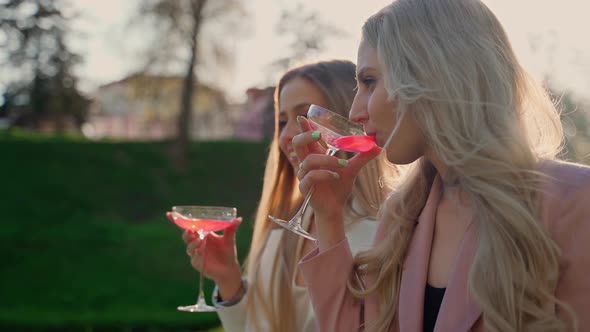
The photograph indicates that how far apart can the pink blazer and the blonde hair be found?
86cm

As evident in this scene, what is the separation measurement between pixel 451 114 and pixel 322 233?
69 cm

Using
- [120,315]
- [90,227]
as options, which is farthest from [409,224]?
[90,227]

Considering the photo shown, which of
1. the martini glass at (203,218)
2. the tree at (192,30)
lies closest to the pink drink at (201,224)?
the martini glass at (203,218)

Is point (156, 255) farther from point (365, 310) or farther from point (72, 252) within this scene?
point (365, 310)

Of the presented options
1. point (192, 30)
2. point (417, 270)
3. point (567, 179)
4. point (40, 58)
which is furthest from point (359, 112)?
point (40, 58)

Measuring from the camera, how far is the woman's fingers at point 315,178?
2666 mm

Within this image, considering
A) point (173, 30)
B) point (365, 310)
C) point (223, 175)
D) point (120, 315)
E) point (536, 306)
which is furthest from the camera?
point (223, 175)

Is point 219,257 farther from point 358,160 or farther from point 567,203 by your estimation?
point 567,203

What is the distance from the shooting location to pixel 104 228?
59.9 ft

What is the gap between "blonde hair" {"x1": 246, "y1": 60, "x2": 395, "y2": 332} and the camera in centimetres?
351

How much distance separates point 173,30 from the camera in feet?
73.6

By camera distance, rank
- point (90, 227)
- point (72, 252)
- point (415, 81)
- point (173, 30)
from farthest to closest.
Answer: point (173, 30) < point (90, 227) < point (72, 252) < point (415, 81)

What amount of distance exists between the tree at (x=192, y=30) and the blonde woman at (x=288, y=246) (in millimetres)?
18919

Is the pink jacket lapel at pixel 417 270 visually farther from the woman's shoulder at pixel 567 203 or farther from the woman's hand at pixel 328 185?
the woman's shoulder at pixel 567 203
